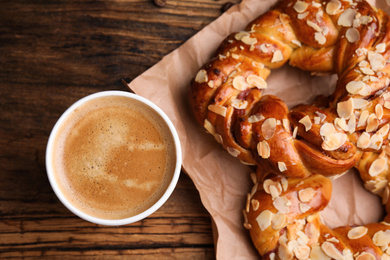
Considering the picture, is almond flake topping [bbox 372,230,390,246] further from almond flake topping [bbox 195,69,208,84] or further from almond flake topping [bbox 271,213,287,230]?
almond flake topping [bbox 195,69,208,84]

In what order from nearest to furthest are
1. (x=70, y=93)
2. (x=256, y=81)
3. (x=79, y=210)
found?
(x=79, y=210)
(x=256, y=81)
(x=70, y=93)

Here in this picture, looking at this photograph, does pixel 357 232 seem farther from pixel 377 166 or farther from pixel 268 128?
pixel 268 128

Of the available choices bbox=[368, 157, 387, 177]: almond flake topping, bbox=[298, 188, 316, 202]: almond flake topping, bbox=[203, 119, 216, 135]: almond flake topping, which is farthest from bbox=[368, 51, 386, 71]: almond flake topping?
bbox=[203, 119, 216, 135]: almond flake topping

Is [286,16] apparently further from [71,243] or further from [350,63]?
→ [71,243]

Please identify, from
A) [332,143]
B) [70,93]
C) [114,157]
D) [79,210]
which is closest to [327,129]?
[332,143]

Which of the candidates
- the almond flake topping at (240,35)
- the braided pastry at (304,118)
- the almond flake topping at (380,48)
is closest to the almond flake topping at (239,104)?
the braided pastry at (304,118)

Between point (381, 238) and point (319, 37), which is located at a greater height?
point (319, 37)

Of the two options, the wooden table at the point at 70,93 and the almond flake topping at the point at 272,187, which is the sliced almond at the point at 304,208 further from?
the wooden table at the point at 70,93
